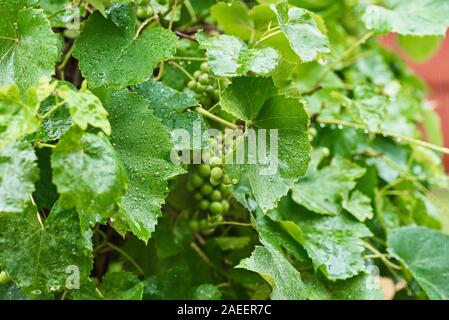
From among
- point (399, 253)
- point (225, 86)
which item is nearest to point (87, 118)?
point (225, 86)

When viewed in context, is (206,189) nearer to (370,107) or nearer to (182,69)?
(182,69)

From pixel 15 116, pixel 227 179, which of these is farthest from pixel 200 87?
pixel 15 116

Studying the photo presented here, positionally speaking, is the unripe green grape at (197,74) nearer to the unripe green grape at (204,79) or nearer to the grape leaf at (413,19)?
the unripe green grape at (204,79)

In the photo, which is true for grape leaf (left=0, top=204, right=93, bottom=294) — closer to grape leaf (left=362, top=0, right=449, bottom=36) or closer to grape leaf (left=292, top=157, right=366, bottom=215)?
grape leaf (left=292, top=157, right=366, bottom=215)

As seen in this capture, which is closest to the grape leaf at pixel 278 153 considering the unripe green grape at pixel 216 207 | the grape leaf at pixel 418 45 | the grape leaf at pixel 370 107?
the unripe green grape at pixel 216 207

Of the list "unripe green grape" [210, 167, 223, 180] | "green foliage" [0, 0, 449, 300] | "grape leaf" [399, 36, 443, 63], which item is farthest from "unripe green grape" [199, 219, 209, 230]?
"grape leaf" [399, 36, 443, 63]
